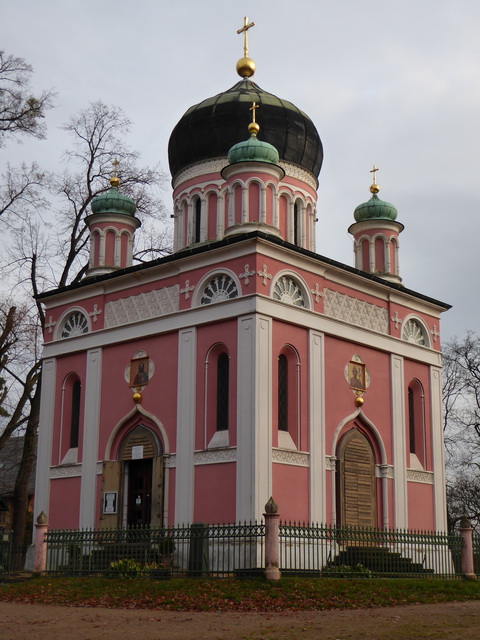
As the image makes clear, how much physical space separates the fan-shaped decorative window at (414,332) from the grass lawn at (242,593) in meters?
8.67

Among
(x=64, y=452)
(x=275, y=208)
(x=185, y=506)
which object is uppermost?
(x=275, y=208)

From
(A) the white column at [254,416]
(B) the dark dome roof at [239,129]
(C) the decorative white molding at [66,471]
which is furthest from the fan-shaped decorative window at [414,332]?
(C) the decorative white molding at [66,471]

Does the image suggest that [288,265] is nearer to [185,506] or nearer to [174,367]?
[174,367]

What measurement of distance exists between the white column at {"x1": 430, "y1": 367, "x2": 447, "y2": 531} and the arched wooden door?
2.53 metres

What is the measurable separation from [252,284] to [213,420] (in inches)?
128

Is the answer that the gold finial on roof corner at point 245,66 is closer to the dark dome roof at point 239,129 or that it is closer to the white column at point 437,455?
the dark dome roof at point 239,129

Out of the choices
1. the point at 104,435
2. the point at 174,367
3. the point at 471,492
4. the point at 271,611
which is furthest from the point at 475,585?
the point at 471,492

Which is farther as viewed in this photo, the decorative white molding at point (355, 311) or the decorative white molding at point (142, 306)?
the decorative white molding at point (355, 311)

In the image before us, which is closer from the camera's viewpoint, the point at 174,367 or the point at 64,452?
the point at 174,367

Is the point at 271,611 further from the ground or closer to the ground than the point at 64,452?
closer to the ground

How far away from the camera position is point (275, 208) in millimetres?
23141

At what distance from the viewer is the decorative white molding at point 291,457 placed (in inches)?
803

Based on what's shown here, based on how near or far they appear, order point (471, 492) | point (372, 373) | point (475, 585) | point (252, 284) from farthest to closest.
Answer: point (471, 492)
point (372, 373)
point (252, 284)
point (475, 585)

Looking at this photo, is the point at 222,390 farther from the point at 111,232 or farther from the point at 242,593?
the point at 111,232
